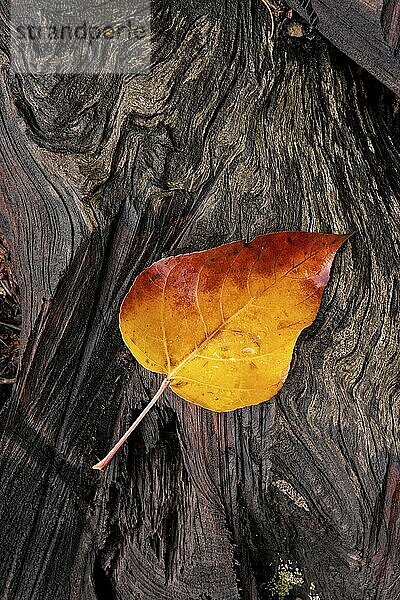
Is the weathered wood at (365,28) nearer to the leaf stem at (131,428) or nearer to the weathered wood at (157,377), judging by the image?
the weathered wood at (157,377)

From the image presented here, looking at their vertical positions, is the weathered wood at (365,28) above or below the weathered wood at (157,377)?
above

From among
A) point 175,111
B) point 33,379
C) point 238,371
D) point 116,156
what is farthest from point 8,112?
point 238,371

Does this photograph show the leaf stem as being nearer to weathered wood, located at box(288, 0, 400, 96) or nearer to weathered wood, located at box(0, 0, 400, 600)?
weathered wood, located at box(0, 0, 400, 600)

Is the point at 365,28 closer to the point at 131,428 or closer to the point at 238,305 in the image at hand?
the point at 238,305

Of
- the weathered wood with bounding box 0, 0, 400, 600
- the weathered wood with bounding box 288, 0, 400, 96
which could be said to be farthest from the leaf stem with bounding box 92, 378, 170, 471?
the weathered wood with bounding box 288, 0, 400, 96

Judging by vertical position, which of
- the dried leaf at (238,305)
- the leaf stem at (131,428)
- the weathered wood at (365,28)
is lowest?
the leaf stem at (131,428)

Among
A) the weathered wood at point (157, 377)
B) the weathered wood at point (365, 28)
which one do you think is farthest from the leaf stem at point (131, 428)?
the weathered wood at point (365, 28)
